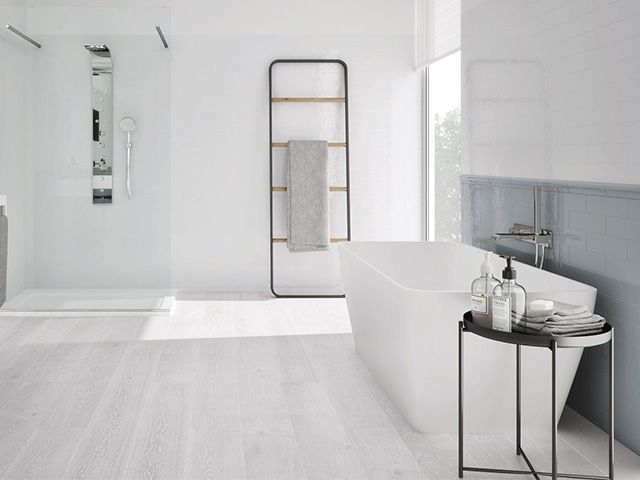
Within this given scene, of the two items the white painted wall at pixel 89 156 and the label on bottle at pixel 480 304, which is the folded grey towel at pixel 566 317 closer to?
the label on bottle at pixel 480 304

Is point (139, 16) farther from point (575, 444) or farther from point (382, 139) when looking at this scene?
point (575, 444)

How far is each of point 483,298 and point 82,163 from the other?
3786 millimetres

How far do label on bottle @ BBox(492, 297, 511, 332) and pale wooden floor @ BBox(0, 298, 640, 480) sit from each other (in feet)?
1.91

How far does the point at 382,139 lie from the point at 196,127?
163 cm

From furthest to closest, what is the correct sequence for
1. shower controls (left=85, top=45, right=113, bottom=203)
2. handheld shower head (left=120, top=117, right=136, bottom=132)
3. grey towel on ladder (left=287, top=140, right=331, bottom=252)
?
grey towel on ladder (left=287, top=140, right=331, bottom=252) < handheld shower head (left=120, top=117, right=136, bottom=132) < shower controls (left=85, top=45, right=113, bottom=203)

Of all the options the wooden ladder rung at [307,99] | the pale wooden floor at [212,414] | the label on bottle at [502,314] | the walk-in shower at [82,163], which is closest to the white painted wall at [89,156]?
the walk-in shower at [82,163]

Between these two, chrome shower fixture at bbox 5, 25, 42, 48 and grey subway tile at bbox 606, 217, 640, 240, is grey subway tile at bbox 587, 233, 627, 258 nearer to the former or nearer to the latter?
grey subway tile at bbox 606, 217, 640, 240

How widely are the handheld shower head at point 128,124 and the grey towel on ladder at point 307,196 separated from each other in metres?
1.40

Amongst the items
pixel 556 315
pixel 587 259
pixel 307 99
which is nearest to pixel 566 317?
pixel 556 315

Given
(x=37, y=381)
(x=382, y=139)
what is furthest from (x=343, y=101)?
(x=37, y=381)

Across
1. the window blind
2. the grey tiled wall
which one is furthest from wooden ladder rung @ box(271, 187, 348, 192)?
the grey tiled wall

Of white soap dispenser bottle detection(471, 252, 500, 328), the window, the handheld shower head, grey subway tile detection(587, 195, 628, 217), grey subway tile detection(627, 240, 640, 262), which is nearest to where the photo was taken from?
white soap dispenser bottle detection(471, 252, 500, 328)

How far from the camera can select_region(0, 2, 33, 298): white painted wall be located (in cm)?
552

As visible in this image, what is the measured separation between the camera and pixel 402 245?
469 centimetres
